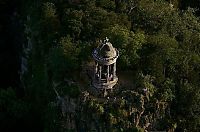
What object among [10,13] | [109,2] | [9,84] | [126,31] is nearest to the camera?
[126,31]

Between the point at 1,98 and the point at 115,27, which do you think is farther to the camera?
the point at 1,98

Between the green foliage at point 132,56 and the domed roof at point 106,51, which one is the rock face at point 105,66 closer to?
the domed roof at point 106,51

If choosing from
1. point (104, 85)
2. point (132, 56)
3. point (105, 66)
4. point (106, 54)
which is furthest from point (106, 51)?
point (132, 56)

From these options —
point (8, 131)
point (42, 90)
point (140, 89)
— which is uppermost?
point (140, 89)

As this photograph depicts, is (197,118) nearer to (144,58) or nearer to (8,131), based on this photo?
(144,58)

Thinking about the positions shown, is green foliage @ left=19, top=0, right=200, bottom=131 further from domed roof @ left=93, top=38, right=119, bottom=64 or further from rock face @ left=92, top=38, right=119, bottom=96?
domed roof @ left=93, top=38, right=119, bottom=64

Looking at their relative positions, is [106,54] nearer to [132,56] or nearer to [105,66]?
[105,66]

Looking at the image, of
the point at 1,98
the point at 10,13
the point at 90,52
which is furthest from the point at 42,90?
the point at 10,13

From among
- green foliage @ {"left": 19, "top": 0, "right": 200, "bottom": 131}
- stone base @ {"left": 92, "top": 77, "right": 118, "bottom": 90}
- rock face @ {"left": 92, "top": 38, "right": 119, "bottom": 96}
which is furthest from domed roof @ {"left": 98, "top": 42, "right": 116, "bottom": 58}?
stone base @ {"left": 92, "top": 77, "right": 118, "bottom": 90}
